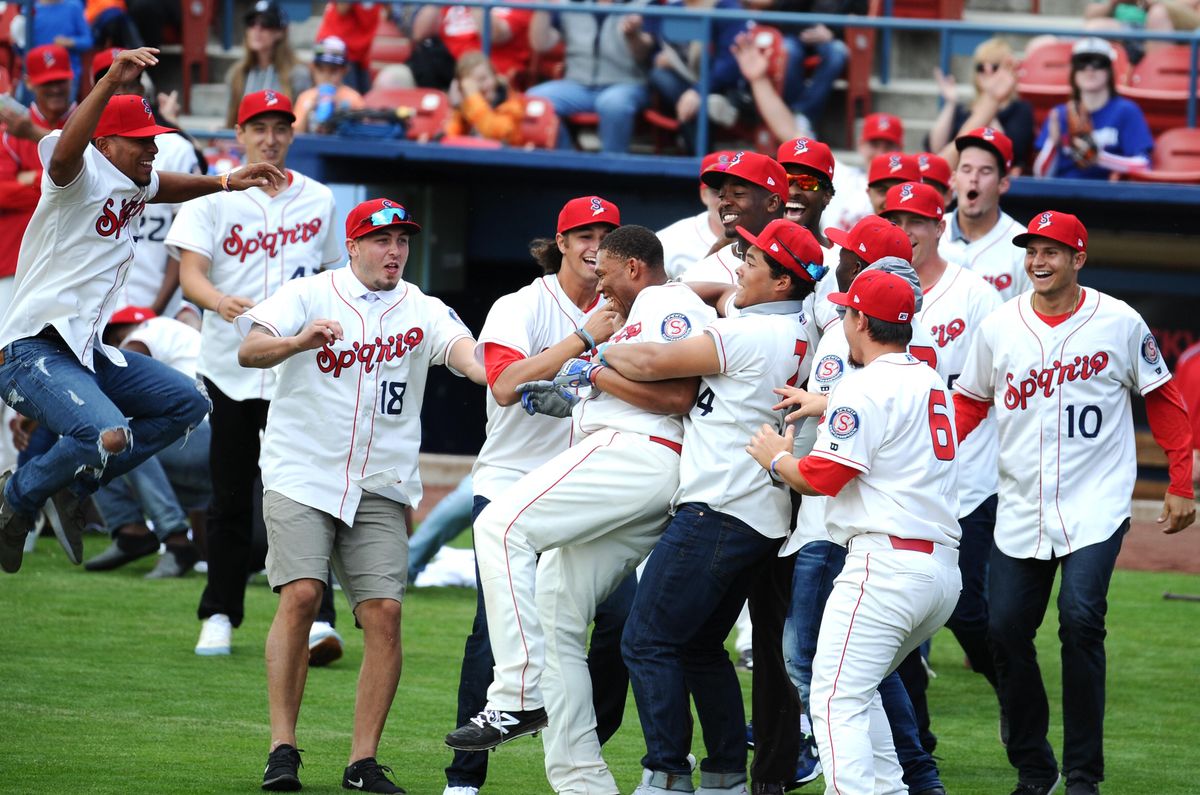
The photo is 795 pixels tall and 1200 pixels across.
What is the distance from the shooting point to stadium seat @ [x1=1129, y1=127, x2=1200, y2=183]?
484 inches

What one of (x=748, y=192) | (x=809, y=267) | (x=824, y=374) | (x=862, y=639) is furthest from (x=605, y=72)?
(x=862, y=639)

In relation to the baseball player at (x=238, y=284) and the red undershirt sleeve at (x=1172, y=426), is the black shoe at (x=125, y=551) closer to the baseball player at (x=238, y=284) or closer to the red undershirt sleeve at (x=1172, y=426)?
the baseball player at (x=238, y=284)

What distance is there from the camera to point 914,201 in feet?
21.7

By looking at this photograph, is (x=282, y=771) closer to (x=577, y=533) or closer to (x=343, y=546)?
(x=343, y=546)

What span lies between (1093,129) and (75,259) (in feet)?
27.0

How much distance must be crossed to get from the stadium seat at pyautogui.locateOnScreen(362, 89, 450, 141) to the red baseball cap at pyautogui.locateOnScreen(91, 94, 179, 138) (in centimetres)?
687

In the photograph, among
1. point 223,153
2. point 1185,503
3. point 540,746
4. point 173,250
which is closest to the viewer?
point 1185,503

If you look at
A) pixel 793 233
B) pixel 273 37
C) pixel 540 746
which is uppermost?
pixel 273 37

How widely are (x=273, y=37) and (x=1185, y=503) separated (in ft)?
30.1

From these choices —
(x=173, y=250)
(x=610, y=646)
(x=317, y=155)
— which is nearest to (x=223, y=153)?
(x=317, y=155)

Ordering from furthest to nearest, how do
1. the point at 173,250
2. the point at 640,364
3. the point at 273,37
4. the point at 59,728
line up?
the point at 273,37 < the point at 173,250 < the point at 59,728 < the point at 640,364

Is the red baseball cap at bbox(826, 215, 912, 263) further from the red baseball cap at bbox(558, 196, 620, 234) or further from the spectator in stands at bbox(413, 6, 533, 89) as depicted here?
the spectator in stands at bbox(413, 6, 533, 89)

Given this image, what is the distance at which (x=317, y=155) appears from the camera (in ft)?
43.3

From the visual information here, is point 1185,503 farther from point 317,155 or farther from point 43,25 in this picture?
point 43,25
